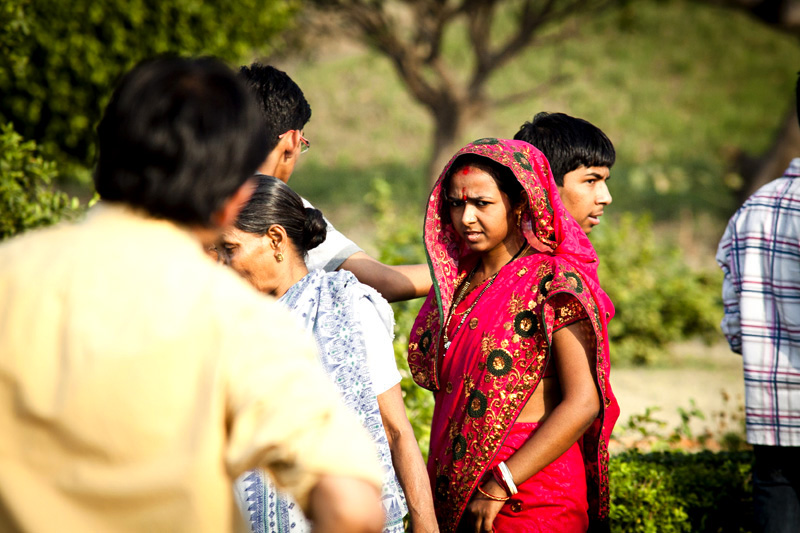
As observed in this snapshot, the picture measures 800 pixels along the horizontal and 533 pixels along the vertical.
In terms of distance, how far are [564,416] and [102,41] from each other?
8.16 meters

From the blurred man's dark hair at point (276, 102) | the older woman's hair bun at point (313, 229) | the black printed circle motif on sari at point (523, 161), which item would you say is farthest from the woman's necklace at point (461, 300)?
the blurred man's dark hair at point (276, 102)

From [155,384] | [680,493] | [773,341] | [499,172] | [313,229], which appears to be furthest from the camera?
[680,493]

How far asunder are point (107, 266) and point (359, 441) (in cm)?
48

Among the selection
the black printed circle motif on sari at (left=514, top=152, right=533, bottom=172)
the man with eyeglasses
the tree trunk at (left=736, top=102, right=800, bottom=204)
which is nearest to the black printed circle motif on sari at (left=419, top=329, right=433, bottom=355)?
the man with eyeglasses

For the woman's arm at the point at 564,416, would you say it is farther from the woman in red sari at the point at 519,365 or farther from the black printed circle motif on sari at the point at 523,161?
the black printed circle motif on sari at the point at 523,161

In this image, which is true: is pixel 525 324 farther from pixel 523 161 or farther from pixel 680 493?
pixel 680 493

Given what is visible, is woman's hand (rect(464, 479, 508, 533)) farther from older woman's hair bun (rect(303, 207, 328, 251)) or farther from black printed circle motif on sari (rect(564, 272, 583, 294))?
older woman's hair bun (rect(303, 207, 328, 251))

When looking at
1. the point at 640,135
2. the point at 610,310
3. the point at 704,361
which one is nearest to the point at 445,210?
the point at 610,310

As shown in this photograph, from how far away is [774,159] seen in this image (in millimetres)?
11461

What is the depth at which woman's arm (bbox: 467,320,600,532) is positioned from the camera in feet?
8.06

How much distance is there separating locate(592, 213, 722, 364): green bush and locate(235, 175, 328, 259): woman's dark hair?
635 cm

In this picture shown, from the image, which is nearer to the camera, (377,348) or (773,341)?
(377,348)

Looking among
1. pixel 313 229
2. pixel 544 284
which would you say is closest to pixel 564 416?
pixel 544 284

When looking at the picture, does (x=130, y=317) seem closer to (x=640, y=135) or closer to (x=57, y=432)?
(x=57, y=432)
